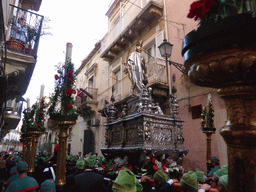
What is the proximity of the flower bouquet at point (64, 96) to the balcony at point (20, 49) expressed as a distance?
102 inches

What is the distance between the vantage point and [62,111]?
11.5ft

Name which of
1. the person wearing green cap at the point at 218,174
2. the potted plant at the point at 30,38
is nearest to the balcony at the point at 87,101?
the potted plant at the point at 30,38

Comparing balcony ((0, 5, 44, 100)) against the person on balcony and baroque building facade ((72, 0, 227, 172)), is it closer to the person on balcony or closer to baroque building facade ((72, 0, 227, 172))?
the person on balcony

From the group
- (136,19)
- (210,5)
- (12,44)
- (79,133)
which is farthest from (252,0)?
(79,133)

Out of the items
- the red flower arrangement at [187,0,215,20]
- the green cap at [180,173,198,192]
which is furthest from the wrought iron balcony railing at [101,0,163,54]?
the red flower arrangement at [187,0,215,20]

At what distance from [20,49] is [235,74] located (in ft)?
22.2

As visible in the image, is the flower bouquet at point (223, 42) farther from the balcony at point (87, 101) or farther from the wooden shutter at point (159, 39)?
the balcony at point (87, 101)

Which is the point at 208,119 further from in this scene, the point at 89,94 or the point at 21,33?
the point at 89,94

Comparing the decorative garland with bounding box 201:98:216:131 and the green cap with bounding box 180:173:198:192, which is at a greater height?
the decorative garland with bounding box 201:98:216:131

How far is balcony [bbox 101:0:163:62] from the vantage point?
10.3 meters

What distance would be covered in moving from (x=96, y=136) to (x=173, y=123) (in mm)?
10262

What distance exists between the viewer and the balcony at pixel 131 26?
10.3m

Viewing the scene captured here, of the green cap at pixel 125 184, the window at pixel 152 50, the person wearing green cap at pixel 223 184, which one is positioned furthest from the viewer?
the window at pixel 152 50

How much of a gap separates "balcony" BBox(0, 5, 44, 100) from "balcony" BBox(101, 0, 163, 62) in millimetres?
5646
